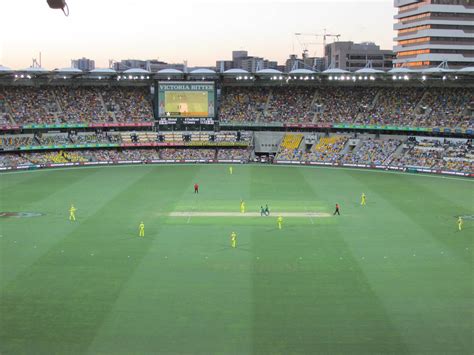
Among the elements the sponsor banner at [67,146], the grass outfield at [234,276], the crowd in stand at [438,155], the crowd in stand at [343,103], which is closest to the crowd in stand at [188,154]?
the sponsor banner at [67,146]

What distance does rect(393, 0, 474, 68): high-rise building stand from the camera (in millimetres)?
112188

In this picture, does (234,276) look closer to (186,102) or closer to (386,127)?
(386,127)

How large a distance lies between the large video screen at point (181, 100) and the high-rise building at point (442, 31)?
61.3 m

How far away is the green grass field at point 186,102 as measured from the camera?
75.7 meters

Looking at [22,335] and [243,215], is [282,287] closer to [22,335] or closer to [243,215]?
[22,335]

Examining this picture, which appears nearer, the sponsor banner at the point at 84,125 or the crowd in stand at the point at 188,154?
the sponsor banner at the point at 84,125

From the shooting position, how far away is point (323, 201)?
45.2 m

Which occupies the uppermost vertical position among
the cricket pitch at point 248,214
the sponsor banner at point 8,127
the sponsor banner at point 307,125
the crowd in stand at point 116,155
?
the sponsor banner at point 307,125

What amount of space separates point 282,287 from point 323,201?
2167cm

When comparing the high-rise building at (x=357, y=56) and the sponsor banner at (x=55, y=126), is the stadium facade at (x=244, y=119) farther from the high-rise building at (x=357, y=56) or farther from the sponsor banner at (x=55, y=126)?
the high-rise building at (x=357, y=56)

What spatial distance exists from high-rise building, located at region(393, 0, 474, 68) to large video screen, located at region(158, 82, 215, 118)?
6135cm

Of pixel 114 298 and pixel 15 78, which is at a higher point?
pixel 15 78

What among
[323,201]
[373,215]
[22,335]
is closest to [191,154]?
[323,201]

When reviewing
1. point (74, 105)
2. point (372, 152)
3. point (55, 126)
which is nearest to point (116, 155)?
point (55, 126)
